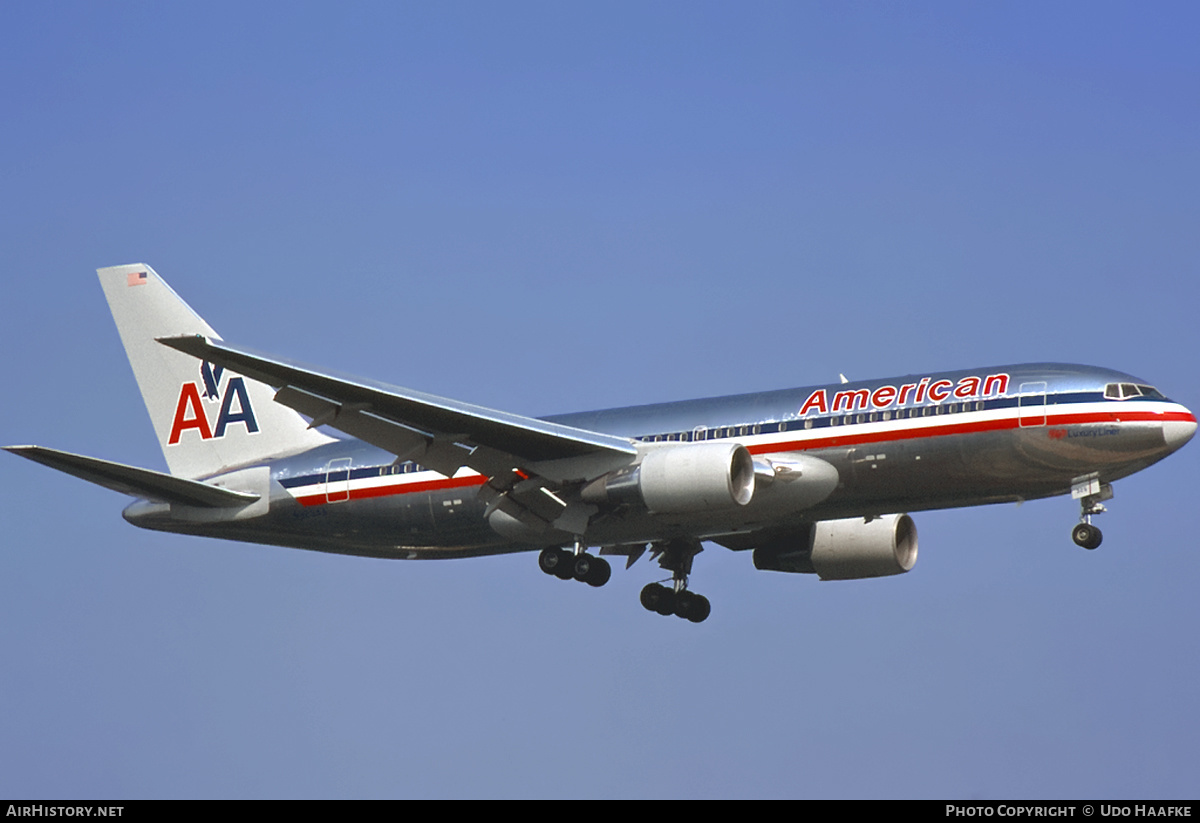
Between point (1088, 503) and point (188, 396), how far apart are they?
23345mm

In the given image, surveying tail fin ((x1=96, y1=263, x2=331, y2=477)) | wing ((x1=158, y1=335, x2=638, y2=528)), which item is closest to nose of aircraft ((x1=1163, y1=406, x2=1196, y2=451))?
wing ((x1=158, y1=335, x2=638, y2=528))

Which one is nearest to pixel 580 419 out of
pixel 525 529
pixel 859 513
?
pixel 525 529

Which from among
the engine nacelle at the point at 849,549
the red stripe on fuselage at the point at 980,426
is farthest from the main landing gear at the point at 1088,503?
the engine nacelle at the point at 849,549

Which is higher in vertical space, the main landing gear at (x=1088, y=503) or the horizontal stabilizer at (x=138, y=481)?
the horizontal stabilizer at (x=138, y=481)

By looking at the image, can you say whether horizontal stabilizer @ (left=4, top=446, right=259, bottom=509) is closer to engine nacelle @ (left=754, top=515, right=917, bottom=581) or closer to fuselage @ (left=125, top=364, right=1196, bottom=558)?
fuselage @ (left=125, top=364, right=1196, bottom=558)

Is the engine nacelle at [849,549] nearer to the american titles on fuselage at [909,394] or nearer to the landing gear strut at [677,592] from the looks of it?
the landing gear strut at [677,592]

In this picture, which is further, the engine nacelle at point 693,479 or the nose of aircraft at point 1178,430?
the engine nacelle at point 693,479

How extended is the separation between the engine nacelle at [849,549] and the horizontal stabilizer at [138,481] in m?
13.3

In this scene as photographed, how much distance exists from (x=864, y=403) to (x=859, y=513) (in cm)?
251

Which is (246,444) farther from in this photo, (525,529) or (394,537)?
(525,529)

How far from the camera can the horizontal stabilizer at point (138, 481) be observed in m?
39.0

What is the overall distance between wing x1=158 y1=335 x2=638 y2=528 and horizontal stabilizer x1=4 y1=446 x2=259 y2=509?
4.50 metres

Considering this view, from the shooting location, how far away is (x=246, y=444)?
46.1 m
